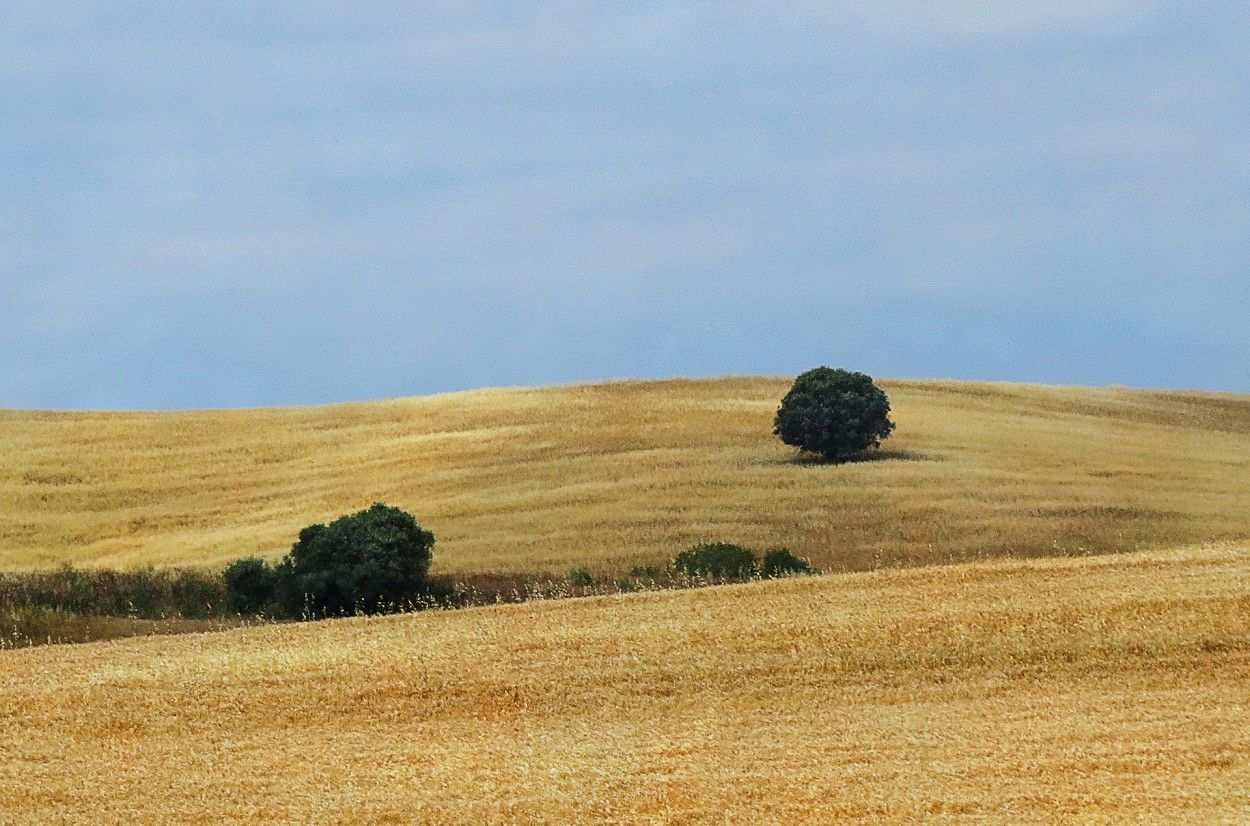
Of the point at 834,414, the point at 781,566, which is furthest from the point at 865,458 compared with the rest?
the point at 781,566

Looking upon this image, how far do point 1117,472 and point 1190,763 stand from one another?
130 ft

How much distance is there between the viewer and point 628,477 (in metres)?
51.9

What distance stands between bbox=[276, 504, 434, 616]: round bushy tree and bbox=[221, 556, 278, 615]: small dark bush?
1.16 m

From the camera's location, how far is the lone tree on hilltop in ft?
176

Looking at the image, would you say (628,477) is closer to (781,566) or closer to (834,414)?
(834,414)

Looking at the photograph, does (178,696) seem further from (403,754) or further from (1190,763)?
(1190,763)

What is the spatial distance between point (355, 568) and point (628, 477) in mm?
18658

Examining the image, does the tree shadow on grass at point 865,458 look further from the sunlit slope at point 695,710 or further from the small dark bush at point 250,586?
the sunlit slope at point 695,710

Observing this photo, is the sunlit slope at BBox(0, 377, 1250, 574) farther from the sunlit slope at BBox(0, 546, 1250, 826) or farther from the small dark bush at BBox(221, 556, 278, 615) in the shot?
the sunlit slope at BBox(0, 546, 1250, 826)

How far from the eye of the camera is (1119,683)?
19.0 metres

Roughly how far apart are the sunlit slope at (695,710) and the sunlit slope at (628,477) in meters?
16.2

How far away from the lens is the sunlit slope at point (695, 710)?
15.0 metres

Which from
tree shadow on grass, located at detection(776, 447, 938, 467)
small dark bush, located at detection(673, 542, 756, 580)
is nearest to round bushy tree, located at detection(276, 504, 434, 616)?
small dark bush, located at detection(673, 542, 756, 580)

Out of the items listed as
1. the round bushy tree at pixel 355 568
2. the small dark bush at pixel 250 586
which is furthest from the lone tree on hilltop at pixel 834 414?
the small dark bush at pixel 250 586
